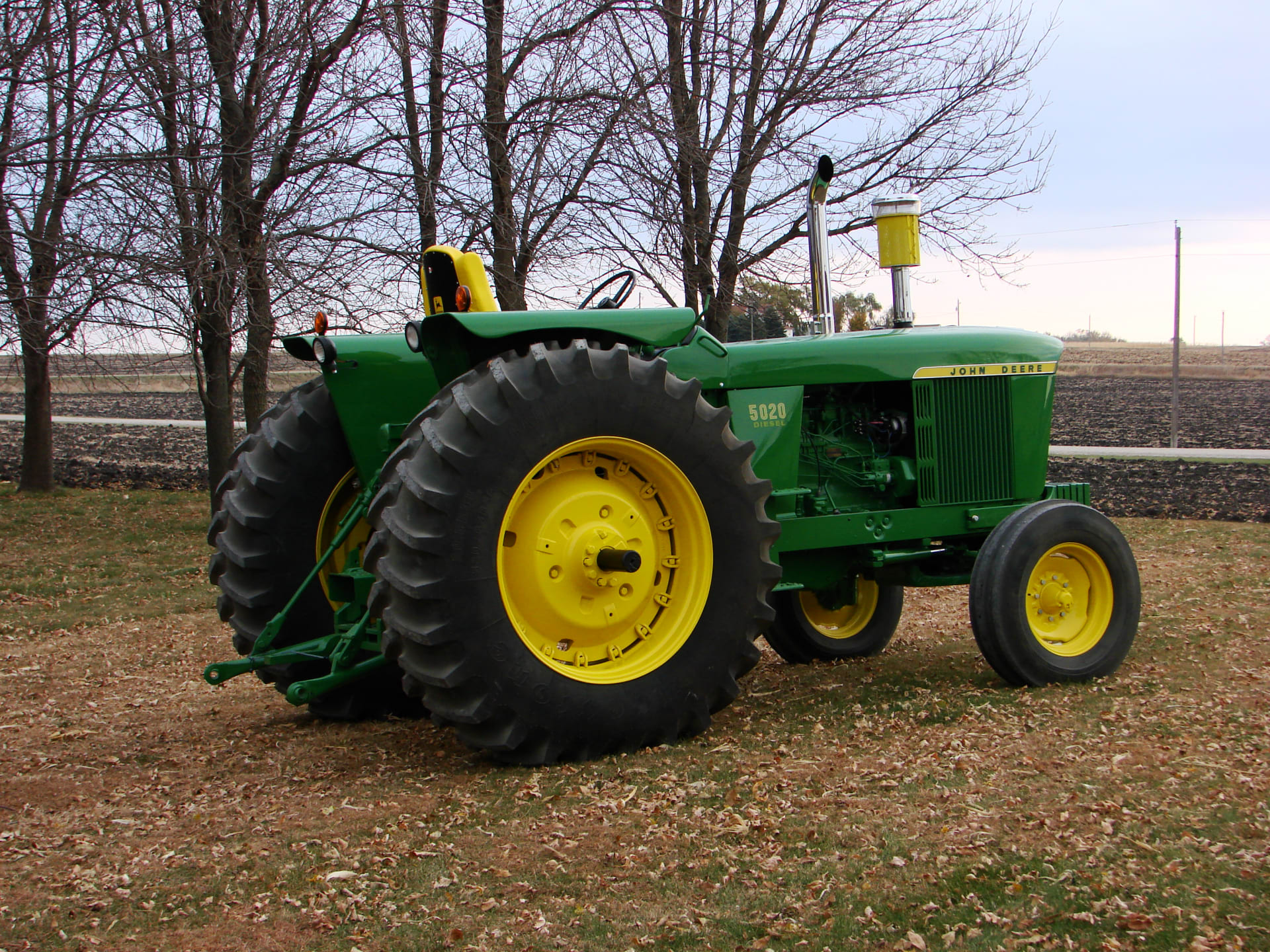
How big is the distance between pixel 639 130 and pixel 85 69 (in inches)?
187

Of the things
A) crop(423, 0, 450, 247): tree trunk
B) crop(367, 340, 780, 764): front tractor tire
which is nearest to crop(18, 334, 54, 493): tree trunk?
crop(423, 0, 450, 247): tree trunk

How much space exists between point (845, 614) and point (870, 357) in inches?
66.6

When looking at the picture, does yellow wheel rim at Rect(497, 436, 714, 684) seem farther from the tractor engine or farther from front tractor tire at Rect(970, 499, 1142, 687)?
front tractor tire at Rect(970, 499, 1142, 687)

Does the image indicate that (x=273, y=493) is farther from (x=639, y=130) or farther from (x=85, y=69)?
(x=639, y=130)

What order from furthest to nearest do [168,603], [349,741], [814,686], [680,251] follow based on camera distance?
[680,251] < [168,603] < [814,686] < [349,741]

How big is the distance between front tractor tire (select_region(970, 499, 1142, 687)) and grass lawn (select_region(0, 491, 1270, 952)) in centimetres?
18

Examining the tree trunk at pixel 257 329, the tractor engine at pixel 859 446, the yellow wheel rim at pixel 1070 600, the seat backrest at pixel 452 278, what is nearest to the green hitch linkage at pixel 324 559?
the seat backrest at pixel 452 278

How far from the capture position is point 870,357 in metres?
5.77

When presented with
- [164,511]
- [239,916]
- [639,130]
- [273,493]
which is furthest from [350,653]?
[164,511]

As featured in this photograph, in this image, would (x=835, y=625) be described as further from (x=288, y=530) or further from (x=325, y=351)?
(x=325, y=351)

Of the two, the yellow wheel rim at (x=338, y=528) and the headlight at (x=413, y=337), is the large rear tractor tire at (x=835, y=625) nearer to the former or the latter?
the yellow wheel rim at (x=338, y=528)

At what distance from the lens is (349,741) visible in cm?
505

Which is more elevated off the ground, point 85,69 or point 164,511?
point 85,69

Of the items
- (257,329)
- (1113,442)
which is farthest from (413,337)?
(1113,442)
